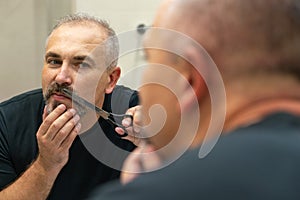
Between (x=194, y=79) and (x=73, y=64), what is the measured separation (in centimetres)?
76

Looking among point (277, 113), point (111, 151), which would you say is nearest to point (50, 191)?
point (111, 151)

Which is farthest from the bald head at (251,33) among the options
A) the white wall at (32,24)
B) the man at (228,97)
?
the white wall at (32,24)

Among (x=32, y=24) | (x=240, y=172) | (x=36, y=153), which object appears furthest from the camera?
(x=32, y=24)

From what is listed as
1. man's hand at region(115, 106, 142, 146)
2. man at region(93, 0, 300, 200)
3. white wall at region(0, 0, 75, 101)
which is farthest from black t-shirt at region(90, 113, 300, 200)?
white wall at region(0, 0, 75, 101)

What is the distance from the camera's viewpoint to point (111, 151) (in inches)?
45.4

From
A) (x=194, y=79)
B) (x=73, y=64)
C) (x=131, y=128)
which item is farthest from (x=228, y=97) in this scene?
(x=73, y=64)

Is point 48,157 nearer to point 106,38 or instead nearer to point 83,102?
point 83,102

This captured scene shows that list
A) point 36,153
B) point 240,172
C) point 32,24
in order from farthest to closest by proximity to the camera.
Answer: point 32,24, point 36,153, point 240,172

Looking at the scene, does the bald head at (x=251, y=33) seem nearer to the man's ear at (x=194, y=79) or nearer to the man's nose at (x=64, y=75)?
the man's ear at (x=194, y=79)

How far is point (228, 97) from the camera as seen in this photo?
408 mm

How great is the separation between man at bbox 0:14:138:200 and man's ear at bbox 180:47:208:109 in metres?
0.66

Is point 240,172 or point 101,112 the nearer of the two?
point 240,172

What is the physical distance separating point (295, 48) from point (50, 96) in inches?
31.8

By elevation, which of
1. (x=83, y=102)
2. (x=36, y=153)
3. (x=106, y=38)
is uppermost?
(x=106, y=38)
